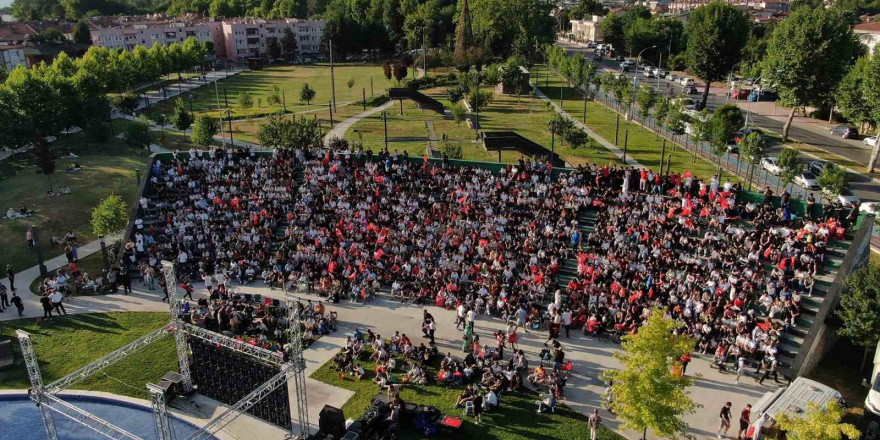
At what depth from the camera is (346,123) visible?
228 ft

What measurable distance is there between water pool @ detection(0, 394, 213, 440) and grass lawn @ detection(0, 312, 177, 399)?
64 centimetres

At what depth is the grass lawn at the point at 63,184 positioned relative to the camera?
125ft

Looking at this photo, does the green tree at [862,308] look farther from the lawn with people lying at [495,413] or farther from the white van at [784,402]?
the lawn with people lying at [495,413]

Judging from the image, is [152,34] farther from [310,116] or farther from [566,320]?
[566,320]

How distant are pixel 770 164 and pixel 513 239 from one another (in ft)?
89.0

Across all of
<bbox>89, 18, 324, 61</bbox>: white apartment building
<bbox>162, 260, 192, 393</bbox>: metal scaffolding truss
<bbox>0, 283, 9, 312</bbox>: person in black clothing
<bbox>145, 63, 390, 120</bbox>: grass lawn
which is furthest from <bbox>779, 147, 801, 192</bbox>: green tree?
<bbox>89, 18, 324, 61</bbox>: white apartment building

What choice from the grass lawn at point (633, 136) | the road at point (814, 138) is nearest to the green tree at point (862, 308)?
the road at point (814, 138)

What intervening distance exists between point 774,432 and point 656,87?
75807 mm

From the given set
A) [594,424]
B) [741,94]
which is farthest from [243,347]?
[741,94]

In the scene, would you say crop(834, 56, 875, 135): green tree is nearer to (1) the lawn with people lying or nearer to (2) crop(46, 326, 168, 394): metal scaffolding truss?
(1) the lawn with people lying

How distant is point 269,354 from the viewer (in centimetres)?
1966

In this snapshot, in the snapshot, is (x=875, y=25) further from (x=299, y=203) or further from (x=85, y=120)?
(x=85, y=120)

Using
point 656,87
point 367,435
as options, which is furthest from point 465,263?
point 656,87

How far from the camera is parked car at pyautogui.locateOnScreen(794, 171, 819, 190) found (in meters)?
44.3
